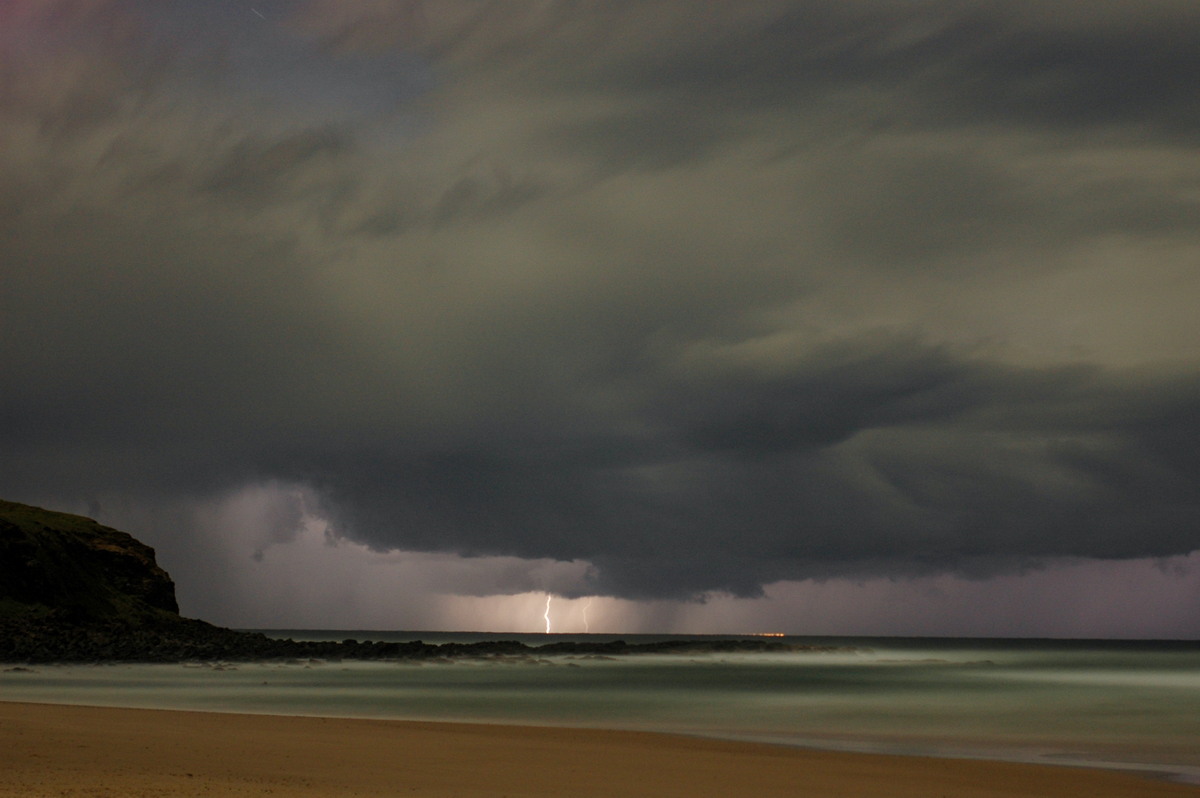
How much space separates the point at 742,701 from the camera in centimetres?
4612

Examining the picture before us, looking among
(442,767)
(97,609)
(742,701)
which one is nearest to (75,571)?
(97,609)

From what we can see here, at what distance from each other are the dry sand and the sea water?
4587 millimetres

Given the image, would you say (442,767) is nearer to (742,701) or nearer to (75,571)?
(742,701)

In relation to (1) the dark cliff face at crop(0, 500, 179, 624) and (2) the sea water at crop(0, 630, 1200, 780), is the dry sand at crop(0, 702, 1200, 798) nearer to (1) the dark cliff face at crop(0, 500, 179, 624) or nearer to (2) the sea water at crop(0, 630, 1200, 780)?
(2) the sea water at crop(0, 630, 1200, 780)

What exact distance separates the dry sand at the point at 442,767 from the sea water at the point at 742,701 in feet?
15.0

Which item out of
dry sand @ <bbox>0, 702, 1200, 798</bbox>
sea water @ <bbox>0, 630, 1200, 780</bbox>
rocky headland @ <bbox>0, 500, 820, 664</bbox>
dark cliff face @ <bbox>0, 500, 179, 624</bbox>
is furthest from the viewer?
dark cliff face @ <bbox>0, 500, 179, 624</bbox>

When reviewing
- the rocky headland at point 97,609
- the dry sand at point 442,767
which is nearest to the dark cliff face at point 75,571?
the rocky headland at point 97,609

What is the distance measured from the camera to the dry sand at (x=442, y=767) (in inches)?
589

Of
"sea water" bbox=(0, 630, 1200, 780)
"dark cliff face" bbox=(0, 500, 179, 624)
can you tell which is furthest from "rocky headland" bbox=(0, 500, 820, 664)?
"sea water" bbox=(0, 630, 1200, 780)

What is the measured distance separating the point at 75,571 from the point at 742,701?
2219 inches

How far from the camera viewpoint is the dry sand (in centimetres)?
1495

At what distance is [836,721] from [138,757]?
78.6 feet

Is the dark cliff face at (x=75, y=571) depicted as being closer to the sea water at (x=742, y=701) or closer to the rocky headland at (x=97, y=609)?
the rocky headland at (x=97, y=609)

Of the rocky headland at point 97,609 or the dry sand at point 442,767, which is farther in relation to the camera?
the rocky headland at point 97,609
